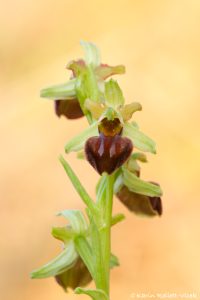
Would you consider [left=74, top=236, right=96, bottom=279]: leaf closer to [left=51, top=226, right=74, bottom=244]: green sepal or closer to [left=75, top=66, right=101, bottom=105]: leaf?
[left=51, top=226, right=74, bottom=244]: green sepal

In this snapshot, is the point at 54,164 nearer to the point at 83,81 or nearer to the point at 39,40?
the point at 39,40

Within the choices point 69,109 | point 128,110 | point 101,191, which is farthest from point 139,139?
point 69,109

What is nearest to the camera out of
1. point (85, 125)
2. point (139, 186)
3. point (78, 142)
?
point (78, 142)

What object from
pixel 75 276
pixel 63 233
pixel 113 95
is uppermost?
pixel 113 95

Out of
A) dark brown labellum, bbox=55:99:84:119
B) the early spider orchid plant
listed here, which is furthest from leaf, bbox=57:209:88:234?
dark brown labellum, bbox=55:99:84:119

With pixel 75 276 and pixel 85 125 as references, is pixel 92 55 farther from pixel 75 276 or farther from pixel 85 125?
pixel 85 125

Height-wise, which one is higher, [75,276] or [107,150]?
[107,150]

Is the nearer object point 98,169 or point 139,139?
point 98,169

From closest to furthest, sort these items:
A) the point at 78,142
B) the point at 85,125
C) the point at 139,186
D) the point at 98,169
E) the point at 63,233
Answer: the point at 98,169 < the point at 78,142 < the point at 139,186 < the point at 63,233 < the point at 85,125
